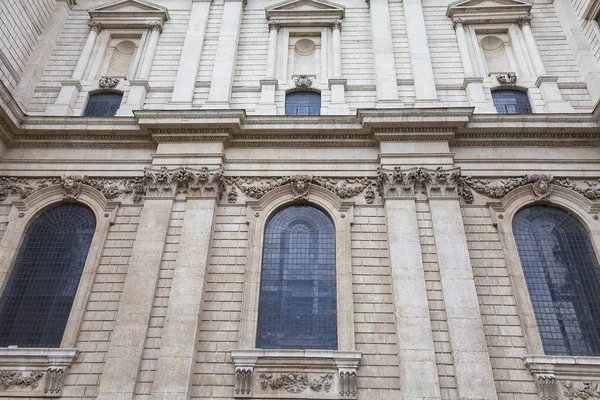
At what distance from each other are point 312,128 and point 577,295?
970cm

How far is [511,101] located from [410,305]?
9798 mm

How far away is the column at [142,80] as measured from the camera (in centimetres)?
1853

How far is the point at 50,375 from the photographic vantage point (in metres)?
13.2

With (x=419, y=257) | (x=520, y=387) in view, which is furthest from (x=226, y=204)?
(x=520, y=387)

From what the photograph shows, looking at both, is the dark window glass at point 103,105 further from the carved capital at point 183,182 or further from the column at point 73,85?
the carved capital at point 183,182

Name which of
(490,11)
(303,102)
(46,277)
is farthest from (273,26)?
(46,277)

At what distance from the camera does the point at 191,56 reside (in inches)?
776

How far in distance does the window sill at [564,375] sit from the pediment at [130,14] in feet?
63.4

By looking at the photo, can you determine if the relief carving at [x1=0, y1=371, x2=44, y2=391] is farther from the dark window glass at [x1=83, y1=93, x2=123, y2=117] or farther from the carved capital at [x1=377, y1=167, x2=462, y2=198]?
the carved capital at [x1=377, y1=167, x2=462, y2=198]

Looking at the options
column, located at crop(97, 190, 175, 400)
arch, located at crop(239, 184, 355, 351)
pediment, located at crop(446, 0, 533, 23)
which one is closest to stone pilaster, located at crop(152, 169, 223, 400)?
column, located at crop(97, 190, 175, 400)

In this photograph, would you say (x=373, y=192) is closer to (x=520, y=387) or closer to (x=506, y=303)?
(x=506, y=303)

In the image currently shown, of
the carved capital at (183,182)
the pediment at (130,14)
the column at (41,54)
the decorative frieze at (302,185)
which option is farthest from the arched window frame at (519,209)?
the column at (41,54)

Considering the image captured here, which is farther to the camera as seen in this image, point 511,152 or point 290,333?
point 511,152

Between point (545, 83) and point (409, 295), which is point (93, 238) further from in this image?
point (545, 83)
